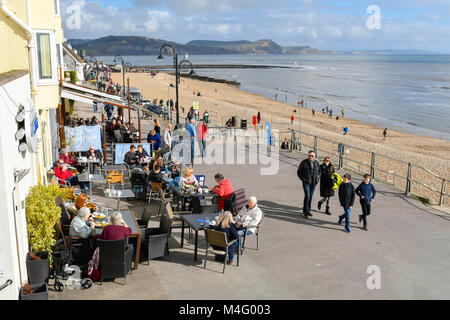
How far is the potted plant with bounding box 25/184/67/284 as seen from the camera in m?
6.89

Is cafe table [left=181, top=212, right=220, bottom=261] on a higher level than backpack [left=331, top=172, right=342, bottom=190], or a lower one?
lower

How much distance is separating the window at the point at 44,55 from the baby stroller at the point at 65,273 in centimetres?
643

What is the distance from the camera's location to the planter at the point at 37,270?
269 inches

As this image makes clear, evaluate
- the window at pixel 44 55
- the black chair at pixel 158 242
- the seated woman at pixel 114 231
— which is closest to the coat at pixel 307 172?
the black chair at pixel 158 242

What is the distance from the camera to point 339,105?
216ft

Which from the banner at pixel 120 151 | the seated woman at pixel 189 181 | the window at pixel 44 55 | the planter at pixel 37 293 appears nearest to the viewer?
the planter at pixel 37 293

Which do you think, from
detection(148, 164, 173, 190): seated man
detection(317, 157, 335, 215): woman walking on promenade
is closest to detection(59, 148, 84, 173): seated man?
detection(148, 164, 173, 190): seated man

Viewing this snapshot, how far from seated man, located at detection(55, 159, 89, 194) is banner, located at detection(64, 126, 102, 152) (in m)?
3.56

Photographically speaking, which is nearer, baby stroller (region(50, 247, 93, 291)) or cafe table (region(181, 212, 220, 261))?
baby stroller (region(50, 247, 93, 291))

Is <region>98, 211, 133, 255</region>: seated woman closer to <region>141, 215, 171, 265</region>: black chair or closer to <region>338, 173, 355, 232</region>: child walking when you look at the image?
<region>141, 215, 171, 265</region>: black chair

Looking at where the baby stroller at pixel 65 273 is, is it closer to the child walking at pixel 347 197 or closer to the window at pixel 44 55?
the child walking at pixel 347 197

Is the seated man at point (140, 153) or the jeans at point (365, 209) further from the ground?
the seated man at point (140, 153)
